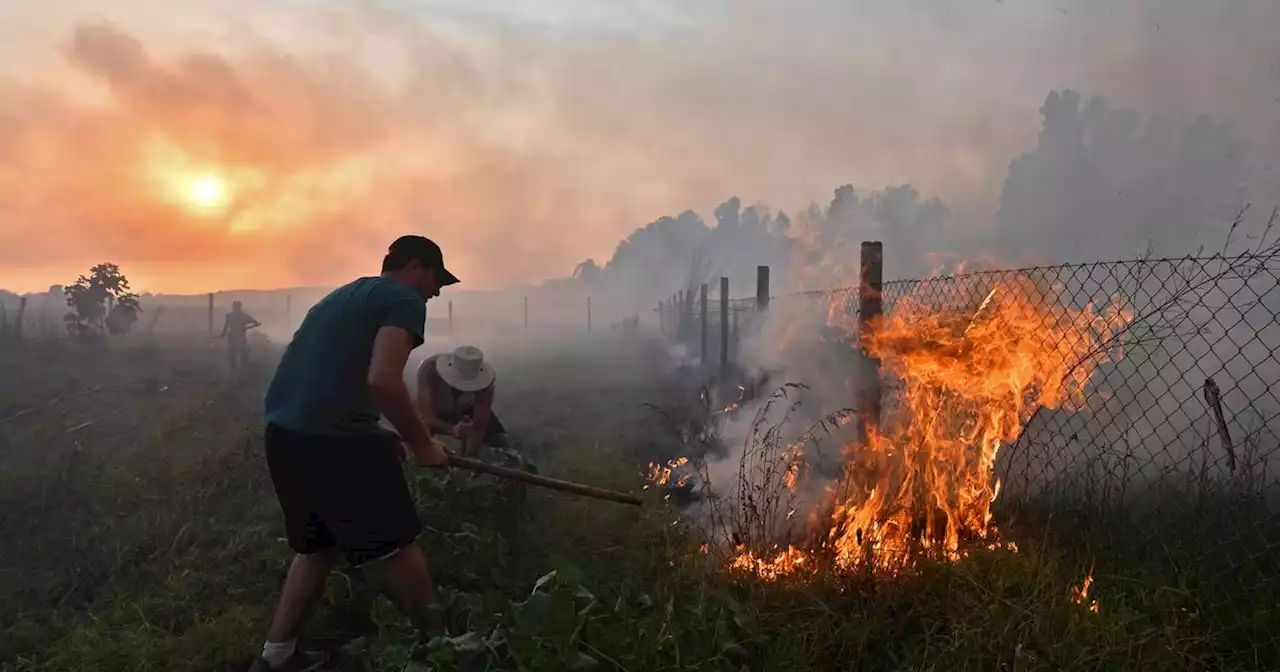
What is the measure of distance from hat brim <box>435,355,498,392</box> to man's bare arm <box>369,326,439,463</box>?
2337 millimetres

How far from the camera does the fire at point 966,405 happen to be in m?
4.27

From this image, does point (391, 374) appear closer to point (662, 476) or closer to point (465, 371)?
point (465, 371)

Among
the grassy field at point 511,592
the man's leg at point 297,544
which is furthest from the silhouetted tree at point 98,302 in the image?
the man's leg at point 297,544

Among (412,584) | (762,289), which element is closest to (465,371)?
(412,584)

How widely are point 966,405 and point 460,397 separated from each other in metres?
3.96

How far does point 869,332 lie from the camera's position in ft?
17.2

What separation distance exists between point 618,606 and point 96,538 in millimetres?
4351

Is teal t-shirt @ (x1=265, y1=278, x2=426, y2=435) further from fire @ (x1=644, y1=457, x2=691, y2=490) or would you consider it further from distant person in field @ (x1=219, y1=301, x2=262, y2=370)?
distant person in field @ (x1=219, y1=301, x2=262, y2=370)

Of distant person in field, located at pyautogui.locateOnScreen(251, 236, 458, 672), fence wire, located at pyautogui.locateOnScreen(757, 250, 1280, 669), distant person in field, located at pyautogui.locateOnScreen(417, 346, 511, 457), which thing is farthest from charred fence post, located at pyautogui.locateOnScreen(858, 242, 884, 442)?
distant person in field, located at pyautogui.locateOnScreen(251, 236, 458, 672)

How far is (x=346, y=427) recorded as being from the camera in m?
3.32

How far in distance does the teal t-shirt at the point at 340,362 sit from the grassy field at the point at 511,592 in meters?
1.00

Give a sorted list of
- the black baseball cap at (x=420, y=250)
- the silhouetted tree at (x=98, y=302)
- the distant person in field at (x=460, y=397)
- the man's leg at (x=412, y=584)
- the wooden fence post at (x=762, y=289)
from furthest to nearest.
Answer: the silhouetted tree at (x=98, y=302), the wooden fence post at (x=762, y=289), the distant person in field at (x=460, y=397), the black baseball cap at (x=420, y=250), the man's leg at (x=412, y=584)

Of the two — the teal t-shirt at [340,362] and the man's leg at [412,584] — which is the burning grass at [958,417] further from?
the teal t-shirt at [340,362]

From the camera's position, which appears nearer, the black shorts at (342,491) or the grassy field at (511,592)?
the grassy field at (511,592)
